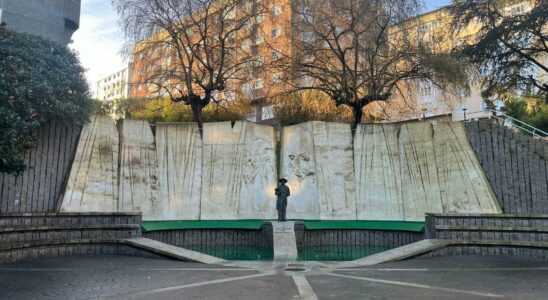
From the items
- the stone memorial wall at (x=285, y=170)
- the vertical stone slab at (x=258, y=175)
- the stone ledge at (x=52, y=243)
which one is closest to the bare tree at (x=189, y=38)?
the stone memorial wall at (x=285, y=170)

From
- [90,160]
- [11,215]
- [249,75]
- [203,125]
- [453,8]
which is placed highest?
[453,8]

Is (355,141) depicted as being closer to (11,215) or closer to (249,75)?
(249,75)

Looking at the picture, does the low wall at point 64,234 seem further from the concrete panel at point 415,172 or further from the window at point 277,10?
the window at point 277,10

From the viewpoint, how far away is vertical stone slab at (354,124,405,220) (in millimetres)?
16156

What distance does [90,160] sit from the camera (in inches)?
589

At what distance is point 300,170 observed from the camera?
16922mm

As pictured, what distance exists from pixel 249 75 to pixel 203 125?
4.78 m

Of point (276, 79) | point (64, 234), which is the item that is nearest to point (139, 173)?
point (64, 234)

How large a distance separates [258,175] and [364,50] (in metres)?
7.35

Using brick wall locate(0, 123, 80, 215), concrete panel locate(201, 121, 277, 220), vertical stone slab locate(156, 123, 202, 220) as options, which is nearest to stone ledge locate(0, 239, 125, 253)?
brick wall locate(0, 123, 80, 215)

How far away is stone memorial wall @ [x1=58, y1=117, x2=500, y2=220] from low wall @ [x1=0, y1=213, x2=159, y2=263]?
12.0 ft

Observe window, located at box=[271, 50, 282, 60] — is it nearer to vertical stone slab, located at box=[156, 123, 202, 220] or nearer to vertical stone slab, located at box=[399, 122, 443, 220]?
vertical stone slab, located at box=[156, 123, 202, 220]

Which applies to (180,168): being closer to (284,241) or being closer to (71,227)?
(71,227)

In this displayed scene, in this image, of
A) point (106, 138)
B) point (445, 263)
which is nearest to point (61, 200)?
point (106, 138)
